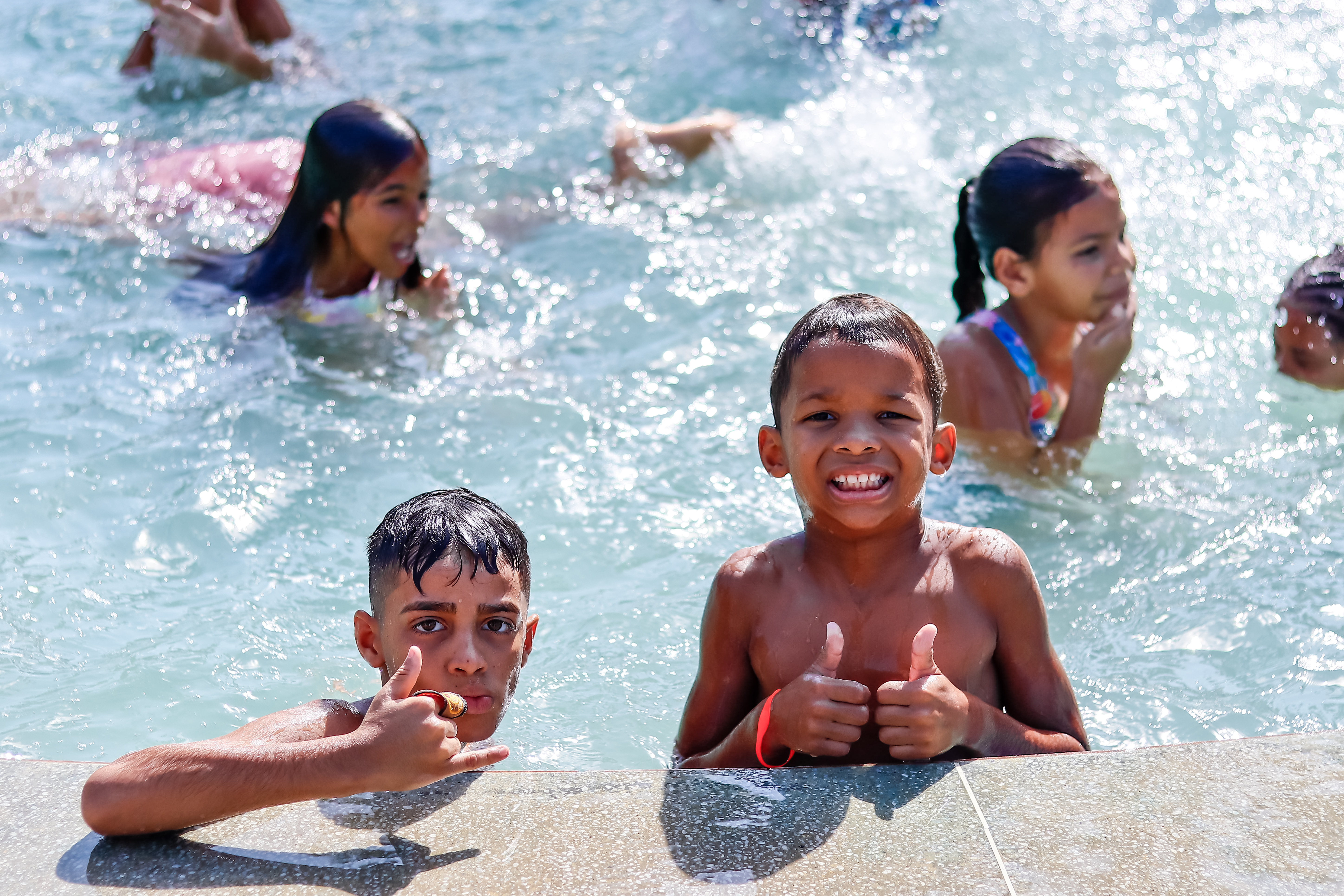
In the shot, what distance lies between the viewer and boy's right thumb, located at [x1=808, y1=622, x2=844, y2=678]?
2172 mm

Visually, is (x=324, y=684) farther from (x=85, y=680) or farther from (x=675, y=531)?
(x=675, y=531)

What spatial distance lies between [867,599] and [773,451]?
1.08 ft

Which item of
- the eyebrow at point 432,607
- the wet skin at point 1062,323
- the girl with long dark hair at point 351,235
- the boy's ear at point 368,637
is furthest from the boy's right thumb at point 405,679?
the girl with long dark hair at point 351,235

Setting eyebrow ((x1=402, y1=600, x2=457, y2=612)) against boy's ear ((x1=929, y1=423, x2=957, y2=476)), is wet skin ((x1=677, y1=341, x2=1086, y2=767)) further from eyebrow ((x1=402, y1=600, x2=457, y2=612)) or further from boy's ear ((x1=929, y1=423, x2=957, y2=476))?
eyebrow ((x1=402, y1=600, x2=457, y2=612))

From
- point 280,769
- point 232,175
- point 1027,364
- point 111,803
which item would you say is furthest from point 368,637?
point 232,175

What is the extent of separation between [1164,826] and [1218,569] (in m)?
1.85

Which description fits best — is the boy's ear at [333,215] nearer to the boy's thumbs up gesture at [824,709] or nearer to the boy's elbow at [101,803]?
the boy's elbow at [101,803]

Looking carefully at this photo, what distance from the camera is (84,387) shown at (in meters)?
4.63

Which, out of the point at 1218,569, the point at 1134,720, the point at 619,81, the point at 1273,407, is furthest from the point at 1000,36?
the point at 1134,720

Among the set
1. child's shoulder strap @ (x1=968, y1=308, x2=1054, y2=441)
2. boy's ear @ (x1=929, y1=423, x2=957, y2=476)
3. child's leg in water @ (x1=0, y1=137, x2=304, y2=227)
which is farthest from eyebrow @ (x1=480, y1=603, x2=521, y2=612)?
child's leg in water @ (x1=0, y1=137, x2=304, y2=227)

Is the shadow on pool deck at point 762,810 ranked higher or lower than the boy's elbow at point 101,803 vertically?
higher

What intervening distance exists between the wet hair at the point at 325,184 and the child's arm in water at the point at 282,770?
3056mm

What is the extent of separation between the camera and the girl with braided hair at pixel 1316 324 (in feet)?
14.6

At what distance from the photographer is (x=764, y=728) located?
2.29 metres
